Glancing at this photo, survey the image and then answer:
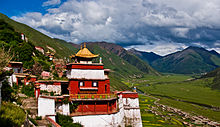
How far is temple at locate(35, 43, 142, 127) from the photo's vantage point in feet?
95.8

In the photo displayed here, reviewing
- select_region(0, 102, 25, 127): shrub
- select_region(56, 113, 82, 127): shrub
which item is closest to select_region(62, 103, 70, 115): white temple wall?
select_region(56, 113, 82, 127): shrub

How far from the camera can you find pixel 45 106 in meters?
24.5

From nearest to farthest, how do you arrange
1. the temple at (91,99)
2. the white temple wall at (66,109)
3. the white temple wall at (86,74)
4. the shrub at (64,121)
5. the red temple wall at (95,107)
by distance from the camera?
the shrub at (64,121) → the white temple wall at (66,109) → the temple at (91,99) → the red temple wall at (95,107) → the white temple wall at (86,74)

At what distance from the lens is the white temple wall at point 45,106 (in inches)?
954

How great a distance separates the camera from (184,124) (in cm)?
6856

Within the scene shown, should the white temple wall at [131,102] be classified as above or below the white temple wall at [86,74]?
below

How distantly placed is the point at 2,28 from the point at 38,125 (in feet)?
177

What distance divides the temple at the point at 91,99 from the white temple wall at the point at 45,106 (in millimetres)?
1958

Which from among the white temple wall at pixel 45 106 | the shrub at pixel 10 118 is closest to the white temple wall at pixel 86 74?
the white temple wall at pixel 45 106

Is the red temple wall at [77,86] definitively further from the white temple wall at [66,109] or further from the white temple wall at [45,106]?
the white temple wall at [45,106]

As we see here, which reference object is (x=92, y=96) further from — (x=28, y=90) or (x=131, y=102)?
(x=28, y=90)

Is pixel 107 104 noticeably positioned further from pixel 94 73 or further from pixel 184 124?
pixel 184 124

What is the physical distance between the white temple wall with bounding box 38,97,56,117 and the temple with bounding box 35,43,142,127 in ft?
6.42

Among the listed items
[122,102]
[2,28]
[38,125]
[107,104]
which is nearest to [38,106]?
[38,125]
